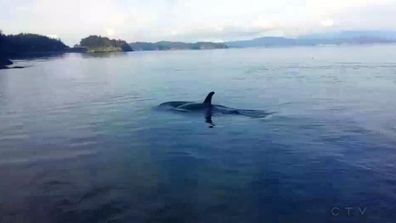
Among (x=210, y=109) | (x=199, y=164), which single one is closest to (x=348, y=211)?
(x=199, y=164)

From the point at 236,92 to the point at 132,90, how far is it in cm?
1270

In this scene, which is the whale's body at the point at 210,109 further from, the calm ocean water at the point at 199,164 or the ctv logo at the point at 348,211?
the ctv logo at the point at 348,211

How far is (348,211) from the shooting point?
14742 mm

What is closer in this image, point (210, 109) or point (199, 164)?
point (199, 164)

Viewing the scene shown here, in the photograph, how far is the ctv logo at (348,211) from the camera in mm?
14485

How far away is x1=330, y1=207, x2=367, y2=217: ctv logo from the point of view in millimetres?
14485

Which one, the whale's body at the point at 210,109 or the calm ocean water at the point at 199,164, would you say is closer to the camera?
the calm ocean water at the point at 199,164

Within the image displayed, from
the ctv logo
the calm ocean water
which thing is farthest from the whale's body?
the ctv logo

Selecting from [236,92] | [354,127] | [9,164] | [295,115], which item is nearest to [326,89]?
[236,92]

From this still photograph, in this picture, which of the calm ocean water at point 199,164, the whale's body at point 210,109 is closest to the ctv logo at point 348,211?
the calm ocean water at point 199,164

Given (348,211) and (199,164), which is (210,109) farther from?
(348,211)

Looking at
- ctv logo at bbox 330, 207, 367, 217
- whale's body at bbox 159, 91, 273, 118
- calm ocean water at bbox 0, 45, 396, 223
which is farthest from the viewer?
whale's body at bbox 159, 91, 273, 118

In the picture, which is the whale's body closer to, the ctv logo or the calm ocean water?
the calm ocean water

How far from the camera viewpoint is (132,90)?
52.6 metres
